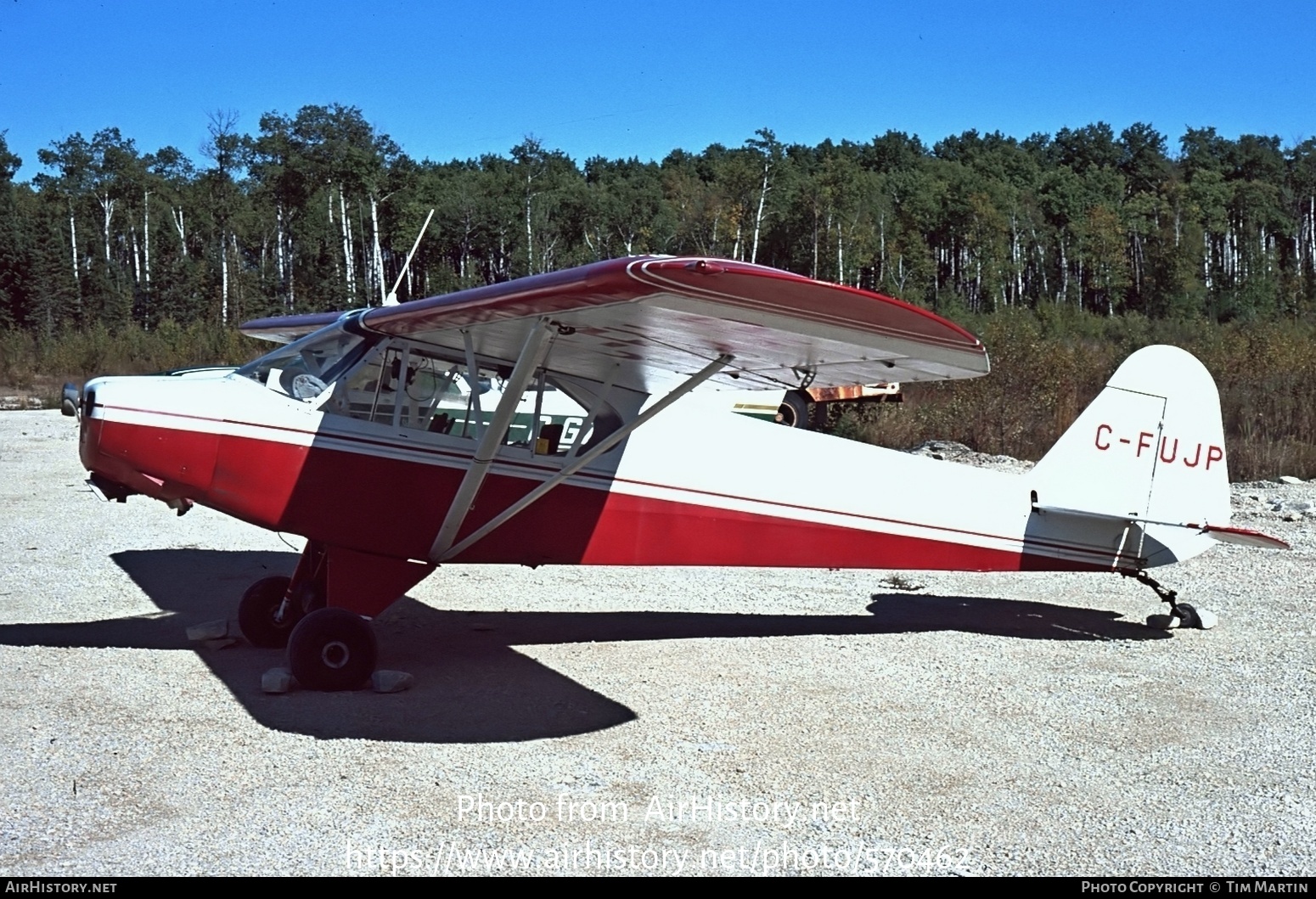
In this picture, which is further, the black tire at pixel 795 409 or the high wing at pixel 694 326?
the black tire at pixel 795 409

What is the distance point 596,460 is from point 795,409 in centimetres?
1367

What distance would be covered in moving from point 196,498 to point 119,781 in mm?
2104

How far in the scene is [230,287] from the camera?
51781 millimetres

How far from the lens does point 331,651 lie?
6.33 meters

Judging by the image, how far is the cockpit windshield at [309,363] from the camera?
683cm

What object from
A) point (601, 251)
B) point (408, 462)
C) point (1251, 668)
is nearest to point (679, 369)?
point (408, 462)

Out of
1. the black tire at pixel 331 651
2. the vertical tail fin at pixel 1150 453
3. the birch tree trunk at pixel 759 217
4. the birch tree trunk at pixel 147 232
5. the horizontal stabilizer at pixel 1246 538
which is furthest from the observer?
the birch tree trunk at pixel 147 232

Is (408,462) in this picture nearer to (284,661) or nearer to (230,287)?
(284,661)

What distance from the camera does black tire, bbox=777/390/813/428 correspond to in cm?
2055

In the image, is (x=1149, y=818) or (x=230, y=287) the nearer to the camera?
(x=1149, y=818)

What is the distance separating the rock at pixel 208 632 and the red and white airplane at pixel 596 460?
0.63ft

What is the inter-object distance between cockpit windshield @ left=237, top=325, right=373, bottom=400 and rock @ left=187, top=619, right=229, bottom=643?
175cm

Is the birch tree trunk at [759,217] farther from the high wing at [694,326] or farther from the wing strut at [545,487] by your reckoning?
the wing strut at [545,487]

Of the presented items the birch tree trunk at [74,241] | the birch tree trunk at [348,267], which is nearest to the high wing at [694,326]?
the birch tree trunk at [348,267]
